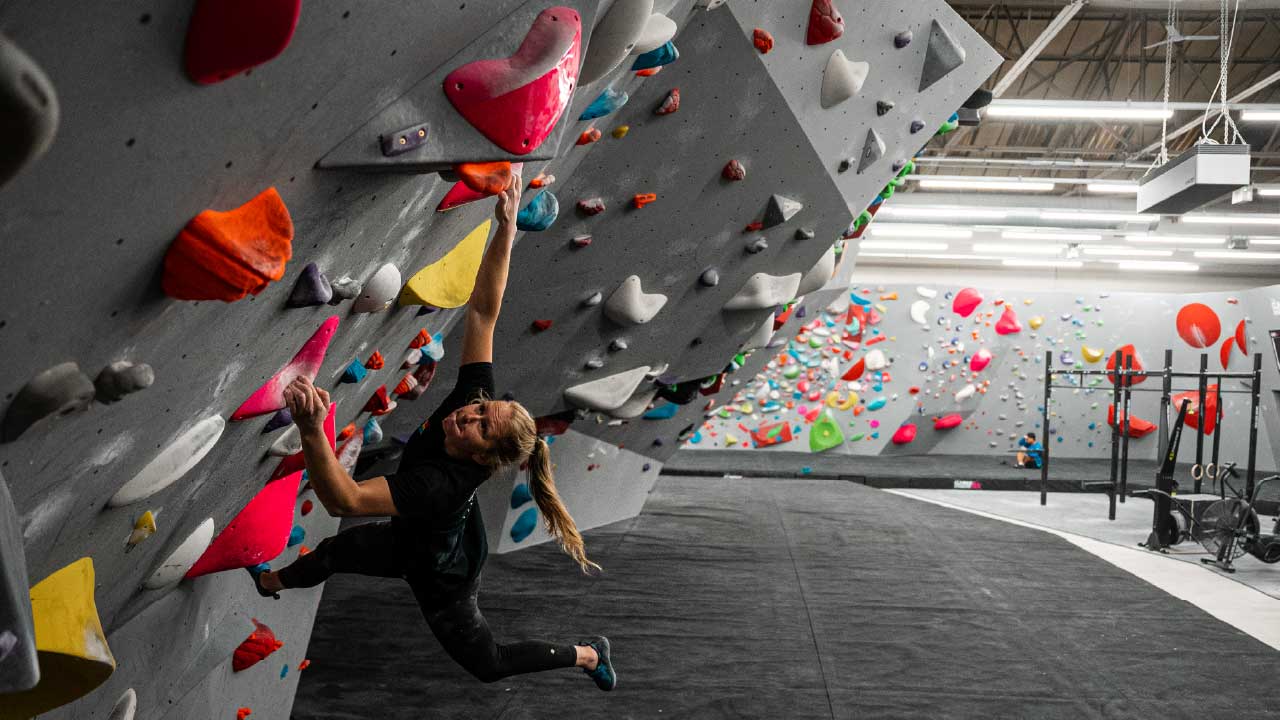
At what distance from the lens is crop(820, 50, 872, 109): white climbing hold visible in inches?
116

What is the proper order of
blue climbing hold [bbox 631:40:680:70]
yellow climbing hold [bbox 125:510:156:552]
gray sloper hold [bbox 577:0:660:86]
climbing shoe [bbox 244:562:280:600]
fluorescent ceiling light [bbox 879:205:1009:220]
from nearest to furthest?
1. yellow climbing hold [bbox 125:510:156:552]
2. gray sloper hold [bbox 577:0:660:86]
3. blue climbing hold [bbox 631:40:680:70]
4. climbing shoe [bbox 244:562:280:600]
5. fluorescent ceiling light [bbox 879:205:1009:220]

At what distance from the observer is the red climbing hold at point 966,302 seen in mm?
10805

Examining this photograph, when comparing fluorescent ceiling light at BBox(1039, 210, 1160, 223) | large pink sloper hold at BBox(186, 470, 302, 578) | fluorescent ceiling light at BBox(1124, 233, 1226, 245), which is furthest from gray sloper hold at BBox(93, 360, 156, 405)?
fluorescent ceiling light at BBox(1124, 233, 1226, 245)

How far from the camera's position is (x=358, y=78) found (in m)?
1.04

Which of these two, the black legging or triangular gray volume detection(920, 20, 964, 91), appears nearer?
the black legging

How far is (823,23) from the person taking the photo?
8.98 feet

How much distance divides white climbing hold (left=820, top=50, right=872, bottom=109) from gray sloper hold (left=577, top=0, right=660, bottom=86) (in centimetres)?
138

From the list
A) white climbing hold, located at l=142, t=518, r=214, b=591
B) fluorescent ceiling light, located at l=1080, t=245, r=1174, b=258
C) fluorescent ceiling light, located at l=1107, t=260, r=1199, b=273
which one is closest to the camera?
white climbing hold, located at l=142, t=518, r=214, b=591

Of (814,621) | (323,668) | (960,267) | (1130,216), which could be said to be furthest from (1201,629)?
(960,267)

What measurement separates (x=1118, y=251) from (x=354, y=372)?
45.4ft

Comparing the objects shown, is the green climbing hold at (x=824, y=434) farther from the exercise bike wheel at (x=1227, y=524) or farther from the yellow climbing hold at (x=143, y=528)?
the yellow climbing hold at (x=143, y=528)

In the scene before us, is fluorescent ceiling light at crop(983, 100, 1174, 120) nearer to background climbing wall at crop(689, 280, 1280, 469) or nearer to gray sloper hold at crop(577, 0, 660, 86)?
background climbing wall at crop(689, 280, 1280, 469)

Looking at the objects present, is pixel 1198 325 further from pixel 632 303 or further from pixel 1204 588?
pixel 632 303

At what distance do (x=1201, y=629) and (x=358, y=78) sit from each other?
4058 mm
